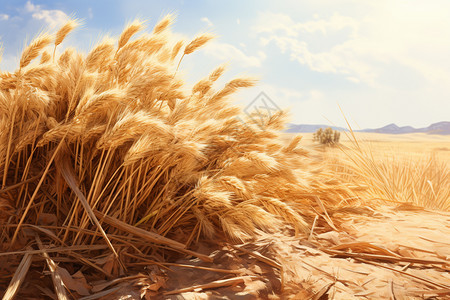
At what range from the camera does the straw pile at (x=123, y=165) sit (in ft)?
4.29

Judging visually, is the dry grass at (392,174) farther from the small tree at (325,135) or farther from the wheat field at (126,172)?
the small tree at (325,135)

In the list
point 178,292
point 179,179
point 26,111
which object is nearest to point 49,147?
point 26,111

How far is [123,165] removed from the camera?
1.32 metres

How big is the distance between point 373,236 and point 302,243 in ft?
1.10

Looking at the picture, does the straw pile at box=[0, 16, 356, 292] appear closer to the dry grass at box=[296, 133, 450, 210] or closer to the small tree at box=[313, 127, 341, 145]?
the dry grass at box=[296, 133, 450, 210]

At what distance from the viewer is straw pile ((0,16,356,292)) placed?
131 cm

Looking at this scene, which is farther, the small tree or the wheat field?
the small tree

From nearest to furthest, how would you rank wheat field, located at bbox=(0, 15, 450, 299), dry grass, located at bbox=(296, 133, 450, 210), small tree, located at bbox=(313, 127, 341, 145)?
wheat field, located at bbox=(0, 15, 450, 299) < dry grass, located at bbox=(296, 133, 450, 210) < small tree, located at bbox=(313, 127, 341, 145)

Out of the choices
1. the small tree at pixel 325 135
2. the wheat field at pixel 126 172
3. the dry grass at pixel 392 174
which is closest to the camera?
the wheat field at pixel 126 172

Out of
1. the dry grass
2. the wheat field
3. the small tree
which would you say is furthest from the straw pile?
the small tree

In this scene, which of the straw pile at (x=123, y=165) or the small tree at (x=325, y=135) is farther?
the small tree at (x=325, y=135)

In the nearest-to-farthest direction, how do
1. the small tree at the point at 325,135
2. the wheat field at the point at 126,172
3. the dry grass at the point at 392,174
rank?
the wheat field at the point at 126,172, the dry grass at the point at 392,174, the small tree at the point at 325,135

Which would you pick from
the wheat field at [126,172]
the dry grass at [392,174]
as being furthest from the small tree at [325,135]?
the wheat field at [126,172]

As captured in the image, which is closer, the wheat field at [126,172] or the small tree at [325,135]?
the wheat field at [126,172]
